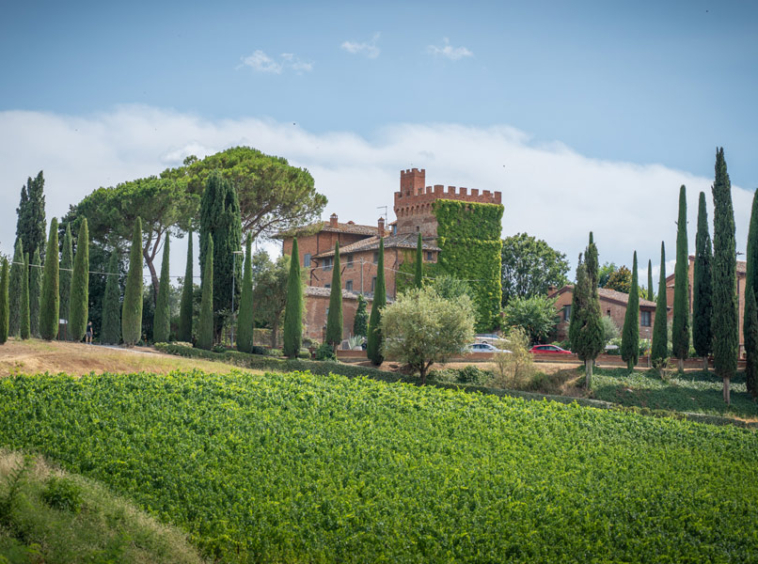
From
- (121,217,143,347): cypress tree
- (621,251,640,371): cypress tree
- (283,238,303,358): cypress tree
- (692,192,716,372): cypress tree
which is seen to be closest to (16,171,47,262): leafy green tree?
(121,217,143,347): cypress tree

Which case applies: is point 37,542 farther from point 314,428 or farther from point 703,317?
point 703,317

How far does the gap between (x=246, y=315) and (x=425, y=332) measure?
9.53 m

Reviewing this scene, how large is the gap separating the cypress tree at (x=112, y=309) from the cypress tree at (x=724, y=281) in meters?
29.6

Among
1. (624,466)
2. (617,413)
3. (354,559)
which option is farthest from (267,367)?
(354,559)

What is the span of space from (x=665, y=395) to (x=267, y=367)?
17036mm

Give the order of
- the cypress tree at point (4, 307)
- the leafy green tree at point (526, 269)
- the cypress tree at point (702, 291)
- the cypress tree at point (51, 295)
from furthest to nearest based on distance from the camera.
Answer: the leafy green tree at point (526, 269)
the cypress tree at point (702, 291)
the cypress tree at point (51, 295)
the cypress tree at point (4, 307)

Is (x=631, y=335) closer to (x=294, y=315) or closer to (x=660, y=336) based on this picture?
(x=660, y=336)

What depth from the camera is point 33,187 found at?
45.6 meters

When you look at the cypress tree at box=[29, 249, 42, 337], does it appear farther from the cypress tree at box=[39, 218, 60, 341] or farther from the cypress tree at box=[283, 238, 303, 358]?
the cypress tree at box=[283, 238, 303, 358]

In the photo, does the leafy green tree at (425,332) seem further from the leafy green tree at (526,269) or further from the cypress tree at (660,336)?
the leafy green tree at (526,269)

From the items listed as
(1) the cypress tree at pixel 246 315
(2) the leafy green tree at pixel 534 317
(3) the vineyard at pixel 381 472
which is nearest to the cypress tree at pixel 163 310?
(1) the cypress tree at pixel 246 315

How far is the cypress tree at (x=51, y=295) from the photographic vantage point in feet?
118

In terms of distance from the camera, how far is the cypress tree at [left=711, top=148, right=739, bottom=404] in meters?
33.8

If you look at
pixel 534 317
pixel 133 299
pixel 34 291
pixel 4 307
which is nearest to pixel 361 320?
pixel 534 317
